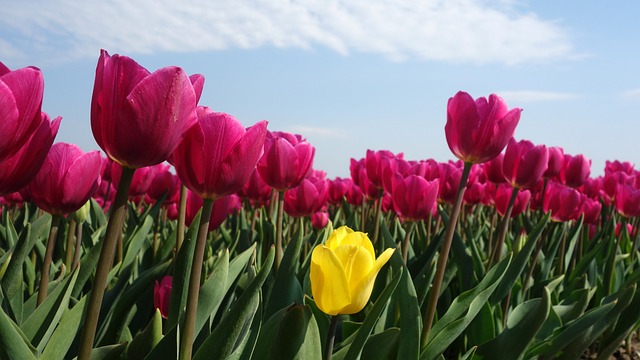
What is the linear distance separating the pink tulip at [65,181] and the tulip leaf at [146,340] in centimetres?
38

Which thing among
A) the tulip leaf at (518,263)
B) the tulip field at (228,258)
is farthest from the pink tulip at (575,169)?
the tulip leaf at (518,263)

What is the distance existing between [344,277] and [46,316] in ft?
2.61

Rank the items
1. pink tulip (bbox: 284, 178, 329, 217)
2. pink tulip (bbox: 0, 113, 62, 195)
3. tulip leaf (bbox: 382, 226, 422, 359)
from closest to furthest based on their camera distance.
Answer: pink tulip (bbox: 0, 113, 62, 195), tulip leaf (bbox: 382, 226, 422, 359), pink tulip (bbox: 284, 178, 329, 217)

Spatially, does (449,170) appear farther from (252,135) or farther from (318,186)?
(252,135)

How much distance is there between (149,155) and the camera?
0.92 metres

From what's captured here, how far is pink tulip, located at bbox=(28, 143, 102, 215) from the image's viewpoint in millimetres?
1474

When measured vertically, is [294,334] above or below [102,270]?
below

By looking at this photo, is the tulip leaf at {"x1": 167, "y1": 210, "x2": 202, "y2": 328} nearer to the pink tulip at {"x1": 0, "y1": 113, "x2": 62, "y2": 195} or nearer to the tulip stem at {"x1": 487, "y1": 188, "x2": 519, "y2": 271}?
the pink tulip at {"x1": 0, "y1": 113, "x2": 62, "y2": 195}

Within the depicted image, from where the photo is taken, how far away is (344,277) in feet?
3.58

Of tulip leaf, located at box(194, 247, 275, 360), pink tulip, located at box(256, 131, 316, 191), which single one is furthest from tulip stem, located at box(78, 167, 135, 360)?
pink tulip, located at box(256, 131, 316, 191)

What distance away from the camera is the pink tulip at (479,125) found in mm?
1785

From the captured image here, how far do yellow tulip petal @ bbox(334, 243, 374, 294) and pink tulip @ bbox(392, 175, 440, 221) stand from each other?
120 cm

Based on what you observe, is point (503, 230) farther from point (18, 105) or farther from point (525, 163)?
point (18, 105)

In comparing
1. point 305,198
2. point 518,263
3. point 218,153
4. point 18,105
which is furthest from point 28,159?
point 305,198
